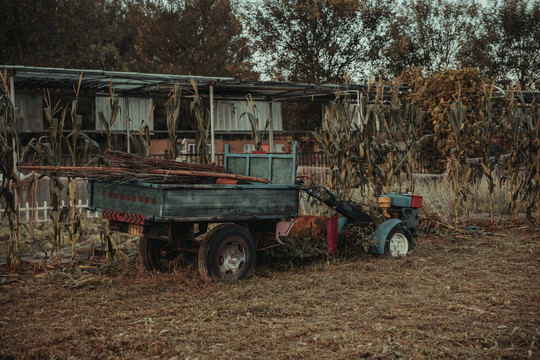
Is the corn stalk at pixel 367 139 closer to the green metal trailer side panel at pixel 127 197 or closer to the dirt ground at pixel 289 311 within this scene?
the dirt ground at pixel 289 311

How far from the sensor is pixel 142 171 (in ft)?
22.2

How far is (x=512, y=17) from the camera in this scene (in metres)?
32.8

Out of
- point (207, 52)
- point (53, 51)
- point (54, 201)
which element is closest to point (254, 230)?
point (54, 201)

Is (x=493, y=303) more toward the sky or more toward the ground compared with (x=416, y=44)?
more toward the ground

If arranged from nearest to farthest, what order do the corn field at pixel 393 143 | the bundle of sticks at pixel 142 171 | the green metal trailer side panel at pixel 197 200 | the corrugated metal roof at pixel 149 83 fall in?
the green metal trailer side panel at pixel 197 200
the bundle of sticks at pixel 142 171
the corn field at pixel 393 143
the corrugated metal roof at pixel 149 83

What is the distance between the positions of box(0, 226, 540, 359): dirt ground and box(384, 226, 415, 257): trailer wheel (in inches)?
11.1

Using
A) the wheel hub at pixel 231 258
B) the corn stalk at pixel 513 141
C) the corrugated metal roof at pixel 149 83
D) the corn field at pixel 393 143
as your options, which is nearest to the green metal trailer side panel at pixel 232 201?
the wheel hub at pixel 231 258

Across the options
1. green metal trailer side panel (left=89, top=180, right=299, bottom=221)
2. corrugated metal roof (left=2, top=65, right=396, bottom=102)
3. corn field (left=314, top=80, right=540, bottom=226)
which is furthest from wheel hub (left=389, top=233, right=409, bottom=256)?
corrugated metal roof (left=2, top=65, right=396, bottom=102)

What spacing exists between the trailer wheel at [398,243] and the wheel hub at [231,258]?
7.81 feet

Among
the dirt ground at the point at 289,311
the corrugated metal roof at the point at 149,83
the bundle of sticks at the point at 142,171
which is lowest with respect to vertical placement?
the dirt ground at the point at 289,311

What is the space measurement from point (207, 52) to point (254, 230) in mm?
25027

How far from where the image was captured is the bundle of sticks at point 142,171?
21.5 feet

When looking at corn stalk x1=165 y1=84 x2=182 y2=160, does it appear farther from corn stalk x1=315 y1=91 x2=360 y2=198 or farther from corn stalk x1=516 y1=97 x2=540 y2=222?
corn stalk x1=516 y1=97 x2=540 y2=222

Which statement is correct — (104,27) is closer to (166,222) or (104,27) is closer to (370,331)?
(166,222)
